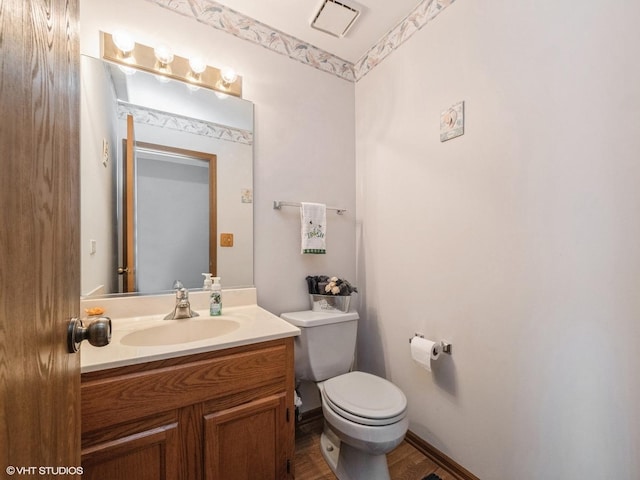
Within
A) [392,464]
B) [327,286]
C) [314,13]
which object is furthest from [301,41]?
[392,464]

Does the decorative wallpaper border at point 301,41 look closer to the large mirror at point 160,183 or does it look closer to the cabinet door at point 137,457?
the large mirror at point 160,183

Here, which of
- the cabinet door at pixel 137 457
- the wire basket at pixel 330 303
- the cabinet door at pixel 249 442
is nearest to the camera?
the cabinet door at pixel 137 457

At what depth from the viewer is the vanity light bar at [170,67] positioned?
127 centimetres

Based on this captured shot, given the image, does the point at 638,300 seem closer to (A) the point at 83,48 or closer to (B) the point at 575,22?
(B) the point at 575,22

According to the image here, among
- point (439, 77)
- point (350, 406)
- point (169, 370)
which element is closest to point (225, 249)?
point (169, 370)

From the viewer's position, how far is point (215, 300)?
135cm

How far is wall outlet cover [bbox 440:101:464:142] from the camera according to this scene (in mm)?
1297

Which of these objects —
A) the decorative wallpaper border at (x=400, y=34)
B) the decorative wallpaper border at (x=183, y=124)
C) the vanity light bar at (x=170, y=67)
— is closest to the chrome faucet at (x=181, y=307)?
the decorative wallpaper border at (x=183, y=124)

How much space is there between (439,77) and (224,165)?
122 cm

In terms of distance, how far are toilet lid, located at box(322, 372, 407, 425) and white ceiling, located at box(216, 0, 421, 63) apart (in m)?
1.96

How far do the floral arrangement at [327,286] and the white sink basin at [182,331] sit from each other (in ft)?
1.86

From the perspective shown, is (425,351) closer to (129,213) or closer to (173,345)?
(173,345)

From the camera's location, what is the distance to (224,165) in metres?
1.53

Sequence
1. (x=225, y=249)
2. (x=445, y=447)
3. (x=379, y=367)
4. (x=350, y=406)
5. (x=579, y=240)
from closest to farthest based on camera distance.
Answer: (x=579, y=240) < (x=350, y=406) < (x=445, y=447) < (x=225, y=249) < (x=379, y=367)
